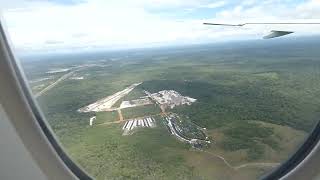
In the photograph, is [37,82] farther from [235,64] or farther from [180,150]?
[235,64]

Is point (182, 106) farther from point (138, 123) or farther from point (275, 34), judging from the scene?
point (275, 34)

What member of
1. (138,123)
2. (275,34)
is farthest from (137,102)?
(275,34)

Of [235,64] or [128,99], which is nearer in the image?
[235,64]

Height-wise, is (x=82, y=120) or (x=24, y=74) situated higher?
(x=24, y=74)

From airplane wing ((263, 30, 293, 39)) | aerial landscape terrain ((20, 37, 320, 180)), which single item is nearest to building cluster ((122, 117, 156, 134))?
aerial landscape terrain ((20, 37, 320, 180))

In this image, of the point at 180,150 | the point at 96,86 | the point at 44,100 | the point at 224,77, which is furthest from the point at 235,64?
the point at 44,100

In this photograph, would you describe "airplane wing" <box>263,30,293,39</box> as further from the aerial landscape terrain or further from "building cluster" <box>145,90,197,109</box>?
"building cluster" <box>145,90,197,109</box>

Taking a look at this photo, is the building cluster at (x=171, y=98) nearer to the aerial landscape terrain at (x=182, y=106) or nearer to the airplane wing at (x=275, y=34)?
the aerial landscape terrain at (x=182, y=106)
